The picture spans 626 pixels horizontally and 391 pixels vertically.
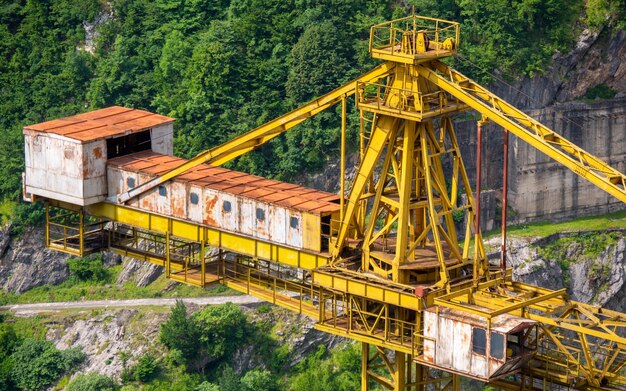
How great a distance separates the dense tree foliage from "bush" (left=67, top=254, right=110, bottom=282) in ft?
18.3

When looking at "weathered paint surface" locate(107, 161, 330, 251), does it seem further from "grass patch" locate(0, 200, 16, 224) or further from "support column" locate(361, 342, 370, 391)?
"grass patch" locate(0, 200, 16, 224)

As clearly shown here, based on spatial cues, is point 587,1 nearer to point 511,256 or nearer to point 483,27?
point 483,27

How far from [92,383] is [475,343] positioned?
3925 centimetres

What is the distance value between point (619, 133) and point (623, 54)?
5.70 metres

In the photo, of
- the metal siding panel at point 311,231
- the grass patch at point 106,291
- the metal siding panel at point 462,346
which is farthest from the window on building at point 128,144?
the grass patch at point 106,291

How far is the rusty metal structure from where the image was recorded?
80562 mm

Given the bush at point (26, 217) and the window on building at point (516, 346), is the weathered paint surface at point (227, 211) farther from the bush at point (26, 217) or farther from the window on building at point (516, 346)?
the bush at point (26, 217)

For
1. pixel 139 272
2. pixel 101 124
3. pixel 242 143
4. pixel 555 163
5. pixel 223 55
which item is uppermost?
pixel 223 55

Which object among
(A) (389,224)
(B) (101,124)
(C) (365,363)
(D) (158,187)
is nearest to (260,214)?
(D) (158,187)

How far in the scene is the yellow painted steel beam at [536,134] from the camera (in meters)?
79.6

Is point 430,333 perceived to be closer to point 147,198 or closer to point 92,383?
point 147,198

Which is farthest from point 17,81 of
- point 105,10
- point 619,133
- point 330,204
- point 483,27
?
point 330,204

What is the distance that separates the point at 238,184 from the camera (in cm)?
8981

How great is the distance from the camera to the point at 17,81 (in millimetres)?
131125
